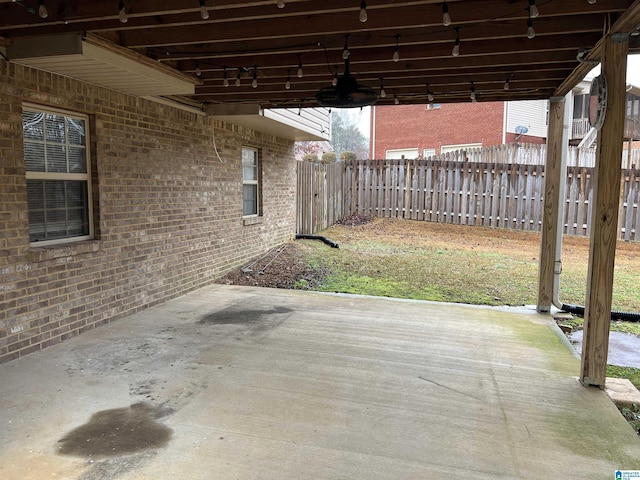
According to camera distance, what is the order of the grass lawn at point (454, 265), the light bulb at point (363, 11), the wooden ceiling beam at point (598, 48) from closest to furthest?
the wooden ceiling beam at point (598, 48), the light bulb at point (363, 11), the grass lawn at point (454, 265)

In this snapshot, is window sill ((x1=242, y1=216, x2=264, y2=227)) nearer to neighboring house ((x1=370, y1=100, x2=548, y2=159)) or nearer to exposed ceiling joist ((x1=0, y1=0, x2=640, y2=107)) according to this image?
exposed ceiling joist ((x1=0, y1=0, x2=640, y2=107))

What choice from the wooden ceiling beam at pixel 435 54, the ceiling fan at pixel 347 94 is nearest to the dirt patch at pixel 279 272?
the wooden ceiling beam at pixel 435 54

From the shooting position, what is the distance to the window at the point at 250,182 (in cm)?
924

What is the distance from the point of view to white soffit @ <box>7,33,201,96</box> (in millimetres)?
4090

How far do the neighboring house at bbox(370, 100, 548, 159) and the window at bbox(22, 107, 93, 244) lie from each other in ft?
59.0

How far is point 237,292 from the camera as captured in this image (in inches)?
292

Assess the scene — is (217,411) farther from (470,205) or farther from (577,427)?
(470,205)

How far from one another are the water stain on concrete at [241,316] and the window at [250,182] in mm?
3335

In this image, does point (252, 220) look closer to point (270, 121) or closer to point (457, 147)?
point (270, 121)

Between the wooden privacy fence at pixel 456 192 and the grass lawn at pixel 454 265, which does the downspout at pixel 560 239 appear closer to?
the grass lawn at pixel 454 265

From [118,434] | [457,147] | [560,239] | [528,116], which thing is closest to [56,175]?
[118,434]

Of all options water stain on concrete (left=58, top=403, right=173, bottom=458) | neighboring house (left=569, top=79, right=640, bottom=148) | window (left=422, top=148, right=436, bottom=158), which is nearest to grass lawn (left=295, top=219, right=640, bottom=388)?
water stain on concrete (left=58, top=403, right=173, bottom=458)

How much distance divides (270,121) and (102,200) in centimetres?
353

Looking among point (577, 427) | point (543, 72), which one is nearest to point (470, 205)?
point (543, 72)
